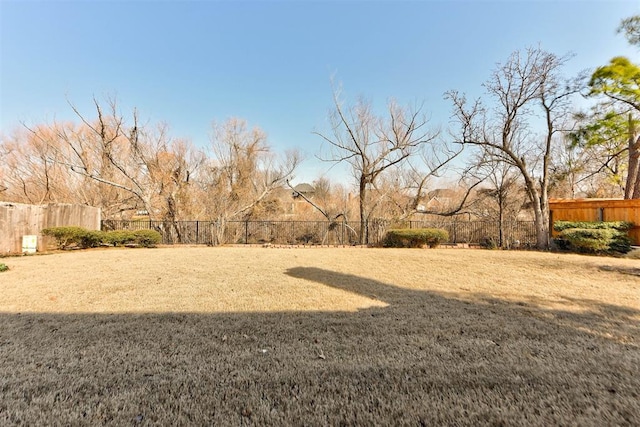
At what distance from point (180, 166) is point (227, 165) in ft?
10.4

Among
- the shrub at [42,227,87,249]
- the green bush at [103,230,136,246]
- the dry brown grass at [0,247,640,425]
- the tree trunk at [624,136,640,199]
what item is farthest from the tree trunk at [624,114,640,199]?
the shrub at [42,227,87,249]

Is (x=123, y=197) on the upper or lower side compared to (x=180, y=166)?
lower

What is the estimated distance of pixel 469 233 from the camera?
40.3 feet

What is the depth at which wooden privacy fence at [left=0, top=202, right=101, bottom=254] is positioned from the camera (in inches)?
325

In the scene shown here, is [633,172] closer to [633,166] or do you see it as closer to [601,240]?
[633,166]

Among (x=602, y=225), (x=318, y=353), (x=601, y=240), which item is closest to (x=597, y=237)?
(x=601, y=240)

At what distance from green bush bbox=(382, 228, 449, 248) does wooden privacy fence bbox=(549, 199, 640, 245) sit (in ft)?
13.5

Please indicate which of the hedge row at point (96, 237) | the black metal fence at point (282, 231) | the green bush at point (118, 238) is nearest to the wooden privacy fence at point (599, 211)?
the black metal fence at point (282, 231)

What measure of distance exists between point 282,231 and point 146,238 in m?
5.49

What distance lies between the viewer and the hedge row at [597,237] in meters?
8.23

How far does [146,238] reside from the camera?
418 inches

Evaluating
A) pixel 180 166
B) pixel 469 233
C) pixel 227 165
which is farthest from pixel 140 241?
pixel 469 233

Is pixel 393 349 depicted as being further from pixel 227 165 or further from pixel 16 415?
pixel 227 165

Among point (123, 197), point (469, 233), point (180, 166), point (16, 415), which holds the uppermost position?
point (180, 166)
